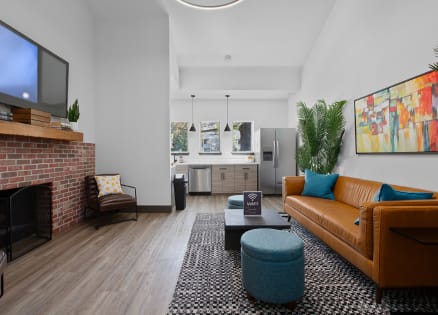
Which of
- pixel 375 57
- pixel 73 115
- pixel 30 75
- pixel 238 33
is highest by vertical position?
pixel 238 33

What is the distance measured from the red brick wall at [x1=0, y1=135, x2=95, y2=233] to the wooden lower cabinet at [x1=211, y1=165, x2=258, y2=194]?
10.3 feet

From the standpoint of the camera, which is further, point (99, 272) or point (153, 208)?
point (153, 208)

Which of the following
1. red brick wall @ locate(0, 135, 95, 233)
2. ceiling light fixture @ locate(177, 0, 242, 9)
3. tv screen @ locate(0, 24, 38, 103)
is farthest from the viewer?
ceiling light fixture @ locate(177, 0, 242, 9)

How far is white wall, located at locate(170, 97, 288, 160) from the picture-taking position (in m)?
7.10

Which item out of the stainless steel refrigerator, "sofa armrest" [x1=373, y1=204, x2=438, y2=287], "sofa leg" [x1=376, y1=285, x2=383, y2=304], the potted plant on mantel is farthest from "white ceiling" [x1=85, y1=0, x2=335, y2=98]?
"sofa leg" [x1=376, y1=285, x2=383, y2=304]

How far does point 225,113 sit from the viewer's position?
7133 mm

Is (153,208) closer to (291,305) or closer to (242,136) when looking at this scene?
(291,305)

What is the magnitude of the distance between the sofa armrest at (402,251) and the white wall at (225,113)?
5.51 metres

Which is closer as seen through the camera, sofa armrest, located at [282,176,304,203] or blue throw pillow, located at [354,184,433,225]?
blue throw pillow, located at [354,184,433,225]

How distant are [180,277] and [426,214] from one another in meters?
1.98

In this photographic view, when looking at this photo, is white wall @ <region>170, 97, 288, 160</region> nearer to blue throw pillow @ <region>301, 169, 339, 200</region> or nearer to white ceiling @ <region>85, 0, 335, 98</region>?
white ceiling @ <region>85, 0, 335, 98</region>

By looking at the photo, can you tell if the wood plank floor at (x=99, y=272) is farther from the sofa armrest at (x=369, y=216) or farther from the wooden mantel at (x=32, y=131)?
the sofa armrest at (x=369, y=216)

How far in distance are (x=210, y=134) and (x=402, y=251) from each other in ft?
19.2

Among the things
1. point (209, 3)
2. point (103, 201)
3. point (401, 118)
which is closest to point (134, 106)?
point (103, 201)
